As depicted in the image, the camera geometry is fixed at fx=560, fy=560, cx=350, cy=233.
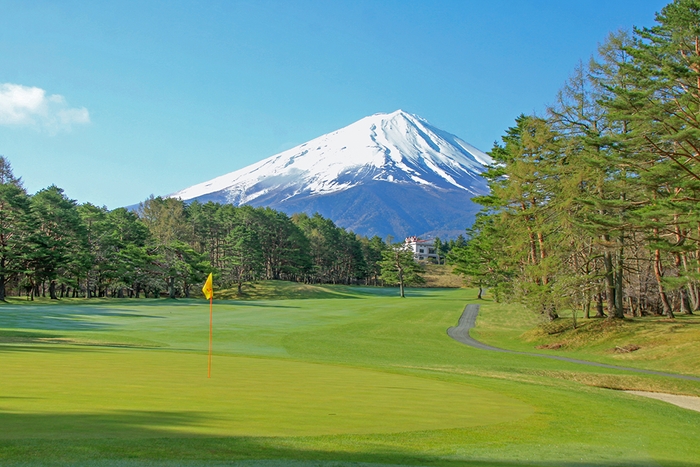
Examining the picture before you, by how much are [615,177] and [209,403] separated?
32482 mm

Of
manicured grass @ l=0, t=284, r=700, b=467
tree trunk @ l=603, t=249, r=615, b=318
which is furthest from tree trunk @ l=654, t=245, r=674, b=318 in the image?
manicured grass @ l=0, t=284, r=700, b=467

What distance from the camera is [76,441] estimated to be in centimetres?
573

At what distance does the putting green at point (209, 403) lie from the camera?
6.66m

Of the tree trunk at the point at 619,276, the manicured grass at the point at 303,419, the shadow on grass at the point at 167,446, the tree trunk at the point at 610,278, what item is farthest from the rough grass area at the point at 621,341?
the shadow on grass at the point at 167,446

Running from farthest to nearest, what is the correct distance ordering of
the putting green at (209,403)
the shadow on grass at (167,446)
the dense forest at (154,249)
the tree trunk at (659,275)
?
1. the dense forest at (154,249)
2. the tree trunk at (659,275)
3. the putting green at (209,403)
4. the shadow on grass at (167,446)

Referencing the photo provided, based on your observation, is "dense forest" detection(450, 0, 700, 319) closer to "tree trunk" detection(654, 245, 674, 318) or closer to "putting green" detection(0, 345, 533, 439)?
"tree trunk" detection(654, 245, 674, 318)

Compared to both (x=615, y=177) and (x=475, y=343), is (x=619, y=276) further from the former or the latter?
(x=475, y=343)

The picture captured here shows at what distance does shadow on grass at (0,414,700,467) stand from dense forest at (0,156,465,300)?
216 feet

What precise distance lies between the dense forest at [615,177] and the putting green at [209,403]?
Answer: 18618mm

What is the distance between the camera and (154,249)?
83.0 m

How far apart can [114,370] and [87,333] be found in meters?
21.6

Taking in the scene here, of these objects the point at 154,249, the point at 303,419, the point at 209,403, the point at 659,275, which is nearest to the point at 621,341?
the point at 659,275

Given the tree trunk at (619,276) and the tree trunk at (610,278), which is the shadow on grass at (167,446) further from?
the tree trunk at (610,278)

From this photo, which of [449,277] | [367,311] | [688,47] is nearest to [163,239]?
[367,311]
